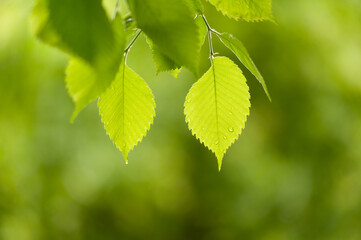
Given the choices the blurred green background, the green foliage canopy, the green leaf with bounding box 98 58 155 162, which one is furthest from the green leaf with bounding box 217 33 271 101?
Result: the blurred green background

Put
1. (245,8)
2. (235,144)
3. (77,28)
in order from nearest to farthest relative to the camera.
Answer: (77,28)
(245,8)
(235,144)

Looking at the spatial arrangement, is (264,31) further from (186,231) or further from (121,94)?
(121,94)

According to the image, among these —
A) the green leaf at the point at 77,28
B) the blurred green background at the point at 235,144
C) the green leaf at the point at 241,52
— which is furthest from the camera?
the blurred green background at the point at 235,144

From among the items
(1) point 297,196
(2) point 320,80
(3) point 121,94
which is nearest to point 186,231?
(1) point 297,196

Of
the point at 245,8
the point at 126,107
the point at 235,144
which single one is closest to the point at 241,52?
the point at 245,8

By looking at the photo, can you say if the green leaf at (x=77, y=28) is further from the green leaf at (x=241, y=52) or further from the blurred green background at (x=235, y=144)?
the blurred green background at (x=235, y=144)

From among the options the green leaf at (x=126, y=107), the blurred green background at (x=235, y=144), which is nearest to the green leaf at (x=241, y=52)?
the green leaf at (x=126, y=107)

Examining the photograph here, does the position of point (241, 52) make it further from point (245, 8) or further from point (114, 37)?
point (114, 37)
